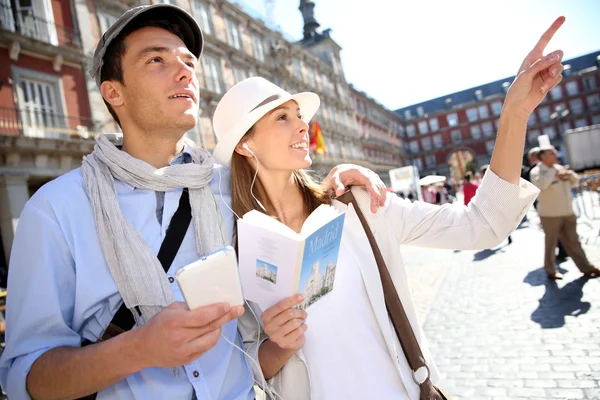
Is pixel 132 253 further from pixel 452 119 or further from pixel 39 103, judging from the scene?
pixel 452 119

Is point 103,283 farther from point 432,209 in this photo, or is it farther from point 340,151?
point 340,151

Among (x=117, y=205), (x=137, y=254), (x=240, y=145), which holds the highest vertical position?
(x=240, y=145)

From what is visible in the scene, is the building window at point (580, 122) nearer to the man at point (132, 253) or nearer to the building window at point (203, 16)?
the building window at point (203, 16)

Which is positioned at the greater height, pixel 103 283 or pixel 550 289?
pixel 103 283

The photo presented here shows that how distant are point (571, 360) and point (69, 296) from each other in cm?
375

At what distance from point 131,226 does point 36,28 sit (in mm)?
13805

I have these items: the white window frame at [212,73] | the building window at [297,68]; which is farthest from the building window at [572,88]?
the white window frame at [212,73]

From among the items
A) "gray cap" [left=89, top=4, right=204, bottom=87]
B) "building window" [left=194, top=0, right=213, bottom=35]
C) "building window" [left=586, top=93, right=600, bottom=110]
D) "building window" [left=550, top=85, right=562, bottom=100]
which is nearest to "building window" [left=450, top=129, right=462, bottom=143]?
"building window" [left=550, top=85, right=562, bottom=100]

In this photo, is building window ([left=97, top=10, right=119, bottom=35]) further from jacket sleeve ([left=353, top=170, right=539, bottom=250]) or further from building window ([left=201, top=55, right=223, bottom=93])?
jacket sleeve ([left=353, top=170, right=539, bottom=250])

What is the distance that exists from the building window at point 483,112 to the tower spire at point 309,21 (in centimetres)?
3036

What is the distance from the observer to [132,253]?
137 cm

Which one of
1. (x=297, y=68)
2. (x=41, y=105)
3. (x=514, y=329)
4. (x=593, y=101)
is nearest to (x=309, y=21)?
(x=297, y=68)

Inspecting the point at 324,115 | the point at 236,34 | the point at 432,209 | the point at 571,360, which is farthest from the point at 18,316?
the point at 324,115

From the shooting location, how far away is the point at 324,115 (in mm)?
33000
